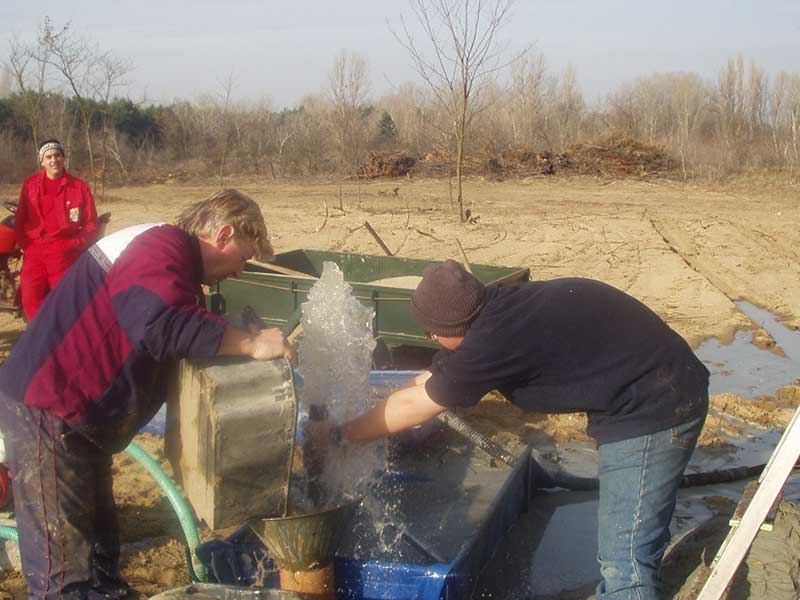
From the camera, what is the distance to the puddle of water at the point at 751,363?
25.1 ft

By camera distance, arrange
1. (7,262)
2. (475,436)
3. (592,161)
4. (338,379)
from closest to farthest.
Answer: (338,379) → (475,436) → (7,262) → (592,161)

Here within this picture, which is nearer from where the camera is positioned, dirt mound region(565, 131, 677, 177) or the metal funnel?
the metal funnel

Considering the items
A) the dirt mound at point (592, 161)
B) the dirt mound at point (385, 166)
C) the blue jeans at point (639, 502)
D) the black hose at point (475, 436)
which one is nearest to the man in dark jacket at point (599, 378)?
the blue jeans at point (639, 502)

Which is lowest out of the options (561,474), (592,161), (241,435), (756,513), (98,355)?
(561,474)

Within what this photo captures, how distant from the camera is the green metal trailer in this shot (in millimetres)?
7090

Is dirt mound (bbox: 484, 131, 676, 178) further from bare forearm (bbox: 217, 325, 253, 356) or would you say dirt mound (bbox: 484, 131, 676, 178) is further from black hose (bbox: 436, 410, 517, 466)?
bare forearm (bbox: 217, 325, 253, 356)

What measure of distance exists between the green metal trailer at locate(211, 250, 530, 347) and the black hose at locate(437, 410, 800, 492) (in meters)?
1.75

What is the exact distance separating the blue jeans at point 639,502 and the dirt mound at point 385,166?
2311 cm

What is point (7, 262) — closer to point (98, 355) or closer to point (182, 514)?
point (182, 514)

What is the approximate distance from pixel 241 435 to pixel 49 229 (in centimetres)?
551

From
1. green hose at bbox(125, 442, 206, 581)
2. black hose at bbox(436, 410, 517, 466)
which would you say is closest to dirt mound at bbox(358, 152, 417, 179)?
black hose at bbox(436, 410, 517, 466)

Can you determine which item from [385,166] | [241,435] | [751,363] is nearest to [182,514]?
[241,435]

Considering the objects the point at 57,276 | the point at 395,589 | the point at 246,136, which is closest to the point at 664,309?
the point at 57,276

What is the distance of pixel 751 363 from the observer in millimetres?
8477
